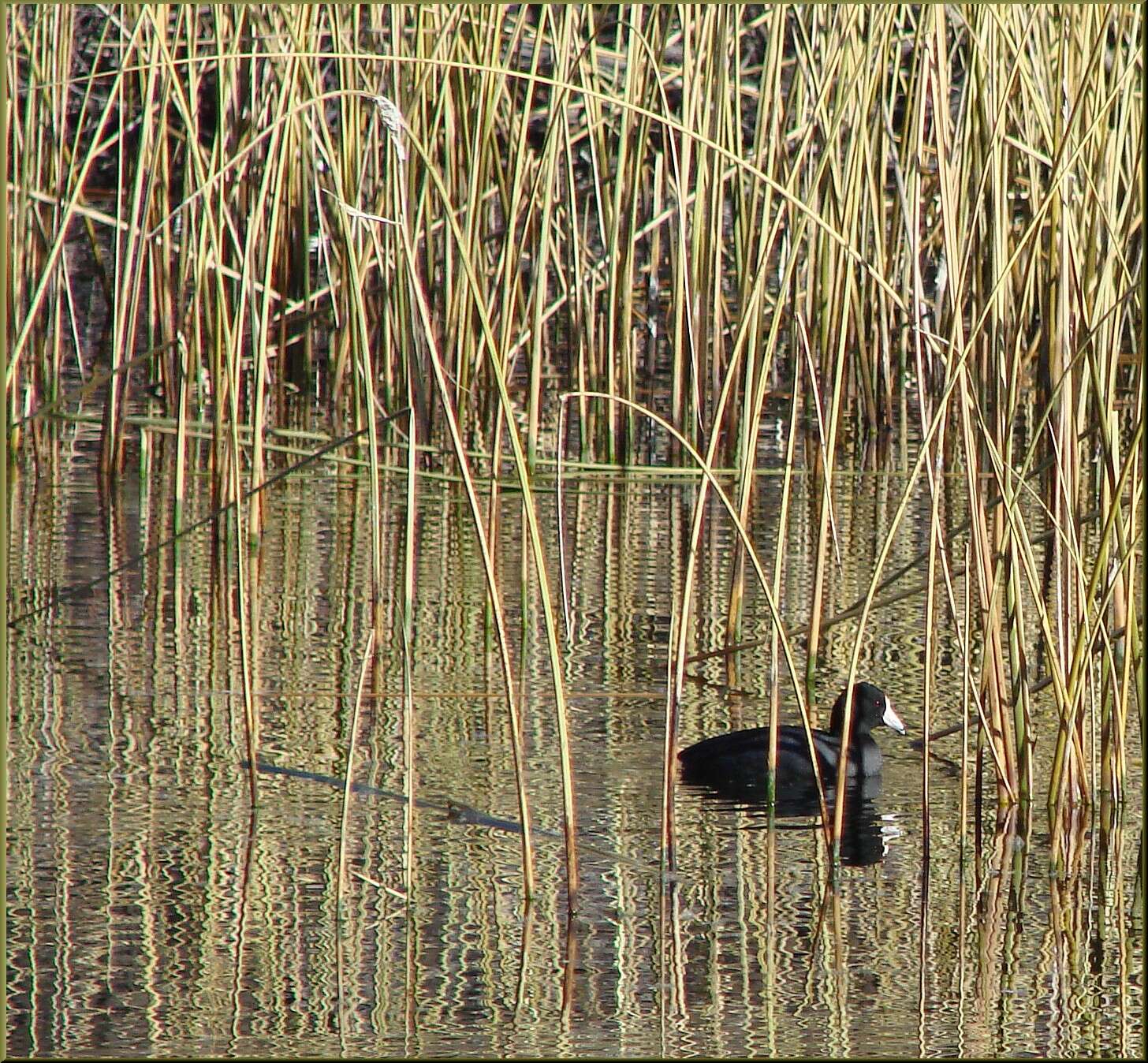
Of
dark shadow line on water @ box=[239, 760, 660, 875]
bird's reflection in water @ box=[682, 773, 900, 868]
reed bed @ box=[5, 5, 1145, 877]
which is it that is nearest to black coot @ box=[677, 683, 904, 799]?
bird's reflection in water @ box=[682, 773, 900, 868]

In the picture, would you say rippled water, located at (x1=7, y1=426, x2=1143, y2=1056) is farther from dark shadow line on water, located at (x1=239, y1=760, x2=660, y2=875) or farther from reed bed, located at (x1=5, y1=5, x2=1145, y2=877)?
reed bed, located at (x1=5, y1=5, x2=1145, y2=877)

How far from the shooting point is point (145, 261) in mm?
8945

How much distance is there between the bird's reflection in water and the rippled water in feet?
0.06

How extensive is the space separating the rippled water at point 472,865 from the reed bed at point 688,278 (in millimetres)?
212

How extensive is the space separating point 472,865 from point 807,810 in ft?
2.78

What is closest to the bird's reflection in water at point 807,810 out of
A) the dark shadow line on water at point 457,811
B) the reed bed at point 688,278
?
the reed bed at point 688,278

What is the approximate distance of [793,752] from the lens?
4.59 metres

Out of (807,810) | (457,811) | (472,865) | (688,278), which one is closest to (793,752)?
(807,810)

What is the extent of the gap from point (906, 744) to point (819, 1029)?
1.96 meters

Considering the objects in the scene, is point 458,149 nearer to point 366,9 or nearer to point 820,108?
point 366,9

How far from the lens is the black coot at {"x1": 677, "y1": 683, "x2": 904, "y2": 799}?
14.4 ft

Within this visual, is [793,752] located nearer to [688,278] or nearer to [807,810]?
[807,810]

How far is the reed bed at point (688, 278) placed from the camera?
153 inches

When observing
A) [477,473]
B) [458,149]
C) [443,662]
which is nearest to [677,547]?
[477,473]
